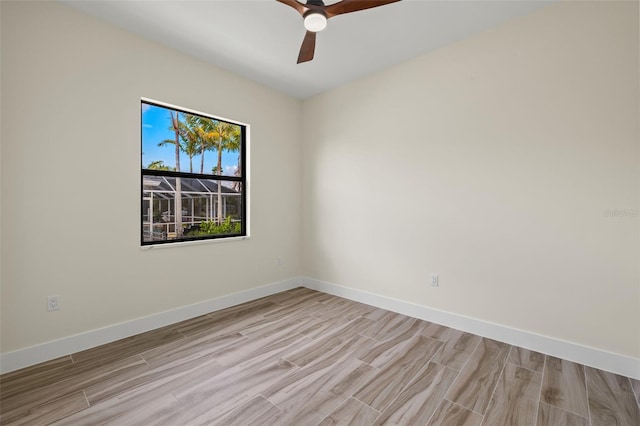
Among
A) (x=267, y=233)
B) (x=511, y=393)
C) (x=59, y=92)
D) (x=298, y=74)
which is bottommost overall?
(x=511, y=393)

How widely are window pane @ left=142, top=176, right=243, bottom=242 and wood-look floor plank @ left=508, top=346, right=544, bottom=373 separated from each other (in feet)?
9.94

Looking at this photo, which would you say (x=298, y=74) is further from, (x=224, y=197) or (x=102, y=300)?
(x=102, y=300)

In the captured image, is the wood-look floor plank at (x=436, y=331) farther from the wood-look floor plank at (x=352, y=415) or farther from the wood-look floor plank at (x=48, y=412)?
the wood-look floor plank at (x=48, y=412)

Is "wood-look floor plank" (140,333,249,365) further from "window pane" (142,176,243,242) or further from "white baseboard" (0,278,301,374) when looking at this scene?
"window pane" (142,176,243,242)

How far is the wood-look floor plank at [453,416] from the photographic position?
5.23 ft

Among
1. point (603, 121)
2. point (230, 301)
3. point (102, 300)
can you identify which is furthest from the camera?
point (230, 301)

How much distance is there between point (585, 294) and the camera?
220 centimetres

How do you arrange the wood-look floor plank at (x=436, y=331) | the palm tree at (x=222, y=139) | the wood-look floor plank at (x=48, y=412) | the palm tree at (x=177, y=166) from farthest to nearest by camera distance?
the palm tree at (x=222, y=139) → the palm tree at (x=177, y=166) → the wood-look floor plank at (x=436, y=331) → the wood-look floor plank at (x=48, y=412)

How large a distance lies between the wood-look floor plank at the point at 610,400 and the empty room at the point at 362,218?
16 millimetres

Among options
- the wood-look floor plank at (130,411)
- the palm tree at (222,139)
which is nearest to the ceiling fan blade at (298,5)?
the palm tree at (222,139)

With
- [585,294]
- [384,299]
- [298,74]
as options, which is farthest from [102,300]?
[585,294]

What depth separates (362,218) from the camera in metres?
3.54

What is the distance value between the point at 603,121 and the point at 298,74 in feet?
9.35

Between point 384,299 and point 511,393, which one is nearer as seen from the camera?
point 511,393
